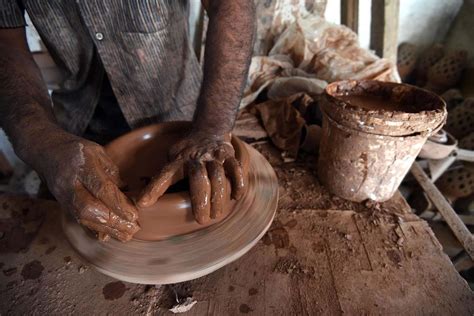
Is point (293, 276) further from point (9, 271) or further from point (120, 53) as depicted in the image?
point (120, 53)

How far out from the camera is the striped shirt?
127 cm

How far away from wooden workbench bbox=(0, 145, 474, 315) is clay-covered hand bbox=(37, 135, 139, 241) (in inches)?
13.3

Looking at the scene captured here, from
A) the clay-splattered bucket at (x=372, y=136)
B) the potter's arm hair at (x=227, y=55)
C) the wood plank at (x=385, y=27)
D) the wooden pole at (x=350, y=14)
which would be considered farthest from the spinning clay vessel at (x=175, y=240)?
the wooden pole at (x=350, y=14)

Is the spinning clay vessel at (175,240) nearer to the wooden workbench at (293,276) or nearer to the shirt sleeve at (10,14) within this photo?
the wooden workbench at (293,276)

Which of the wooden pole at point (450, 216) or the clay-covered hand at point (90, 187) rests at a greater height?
the clay-covered hand at point (90, 187)

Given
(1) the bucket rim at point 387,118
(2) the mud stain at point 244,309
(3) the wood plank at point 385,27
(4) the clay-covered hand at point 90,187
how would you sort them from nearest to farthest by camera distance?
(4) the clay-covered hand at point 90,187 → (2) the mud stain at point 244,309 → (1) the bucket rim at point 387,118 → (3) the wood plank at point 385,27

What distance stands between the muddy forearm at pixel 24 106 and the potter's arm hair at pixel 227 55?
563 mm

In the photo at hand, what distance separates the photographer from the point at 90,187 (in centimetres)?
86

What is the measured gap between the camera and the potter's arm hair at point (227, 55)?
114 centimetres

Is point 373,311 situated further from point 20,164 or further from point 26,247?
point 20,164

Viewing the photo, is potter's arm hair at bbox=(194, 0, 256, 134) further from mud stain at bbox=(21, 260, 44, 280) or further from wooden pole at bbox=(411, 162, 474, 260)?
wooden pole at bbox=(411, 162, 474, 260)

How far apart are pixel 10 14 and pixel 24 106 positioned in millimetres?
457

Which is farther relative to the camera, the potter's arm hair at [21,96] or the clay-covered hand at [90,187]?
the potter's arm hair at [21,96]

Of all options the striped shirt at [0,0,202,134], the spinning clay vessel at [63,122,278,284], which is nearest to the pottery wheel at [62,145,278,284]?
the spinning clay vessel at [63,122,278,284]
